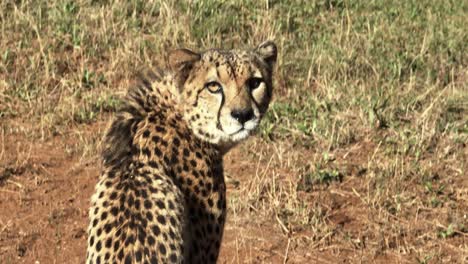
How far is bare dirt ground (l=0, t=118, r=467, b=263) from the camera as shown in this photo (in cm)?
541

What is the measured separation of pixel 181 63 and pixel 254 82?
33 cm

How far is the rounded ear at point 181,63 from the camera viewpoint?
4.48 metres

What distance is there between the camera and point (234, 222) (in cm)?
564

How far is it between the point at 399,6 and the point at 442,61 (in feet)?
3.71

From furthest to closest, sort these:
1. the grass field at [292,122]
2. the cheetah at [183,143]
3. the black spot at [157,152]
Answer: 1. the grass field at [292,122]
2. the black spot at [157,152]
3. the cheetah at [183,143]

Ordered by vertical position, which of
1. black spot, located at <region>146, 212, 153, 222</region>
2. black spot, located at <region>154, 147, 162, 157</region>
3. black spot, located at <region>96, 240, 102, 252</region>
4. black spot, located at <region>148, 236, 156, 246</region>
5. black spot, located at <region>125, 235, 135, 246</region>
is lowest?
black spot, located at <region>96, 240, 102, 252</region>

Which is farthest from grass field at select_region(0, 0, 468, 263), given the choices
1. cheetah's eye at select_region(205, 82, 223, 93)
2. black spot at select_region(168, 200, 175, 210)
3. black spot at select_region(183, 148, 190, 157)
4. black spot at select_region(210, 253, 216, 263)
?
black spot at select_region(168, 200, 175, 210)

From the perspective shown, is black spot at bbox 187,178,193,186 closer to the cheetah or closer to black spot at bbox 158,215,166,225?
the cheetah

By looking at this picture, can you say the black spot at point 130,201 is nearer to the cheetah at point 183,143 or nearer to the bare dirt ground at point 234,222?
the cheetah at point 183,143

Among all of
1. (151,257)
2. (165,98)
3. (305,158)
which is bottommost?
(305,158)

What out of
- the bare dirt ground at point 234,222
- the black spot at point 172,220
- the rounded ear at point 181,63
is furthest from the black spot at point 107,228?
the bare dirt ground at point 234,222

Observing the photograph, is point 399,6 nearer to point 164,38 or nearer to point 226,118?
point 164,38

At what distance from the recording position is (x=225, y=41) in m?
7.64

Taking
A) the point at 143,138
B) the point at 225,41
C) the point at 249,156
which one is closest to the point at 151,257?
the point at 143,138
